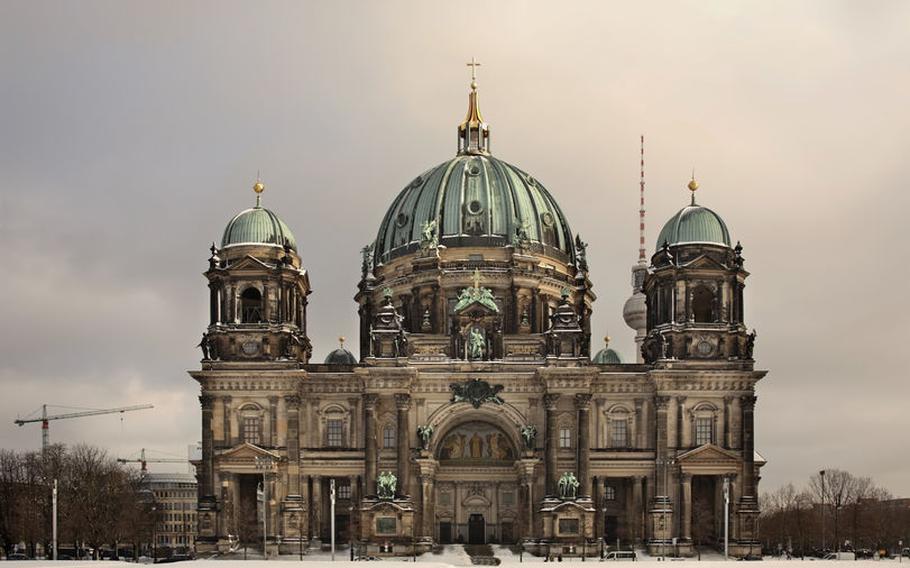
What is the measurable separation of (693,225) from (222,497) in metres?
39.7

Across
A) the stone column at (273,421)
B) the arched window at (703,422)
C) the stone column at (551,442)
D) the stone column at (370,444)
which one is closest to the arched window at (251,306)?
the stone column at (273,421)

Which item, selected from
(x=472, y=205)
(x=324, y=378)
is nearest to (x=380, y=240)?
(x=472, y=205)

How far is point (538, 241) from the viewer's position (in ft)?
425

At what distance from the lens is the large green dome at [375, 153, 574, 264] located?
5064 inches

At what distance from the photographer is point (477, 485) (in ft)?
392

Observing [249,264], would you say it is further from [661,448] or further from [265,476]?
[661,448]

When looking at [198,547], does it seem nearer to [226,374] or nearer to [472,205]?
[226,374]

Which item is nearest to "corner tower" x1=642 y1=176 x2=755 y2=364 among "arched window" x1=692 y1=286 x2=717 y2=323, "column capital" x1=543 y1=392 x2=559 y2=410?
"arched window" x1=692 y1=286 x2=717 y2=323

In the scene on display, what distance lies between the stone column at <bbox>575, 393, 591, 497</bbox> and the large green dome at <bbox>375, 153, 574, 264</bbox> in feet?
61.8

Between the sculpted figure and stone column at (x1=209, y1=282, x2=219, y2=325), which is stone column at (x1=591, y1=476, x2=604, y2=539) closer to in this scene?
the sculpted figure

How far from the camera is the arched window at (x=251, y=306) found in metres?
118

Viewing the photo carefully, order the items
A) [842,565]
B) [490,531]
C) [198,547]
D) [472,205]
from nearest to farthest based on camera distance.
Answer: [842,565]
[198,547]
[490,531]
[472,205]

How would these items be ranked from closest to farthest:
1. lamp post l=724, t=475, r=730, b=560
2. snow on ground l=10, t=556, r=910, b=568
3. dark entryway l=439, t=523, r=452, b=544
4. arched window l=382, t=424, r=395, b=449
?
snow on ground l=10, t=556, r=910, b=568 < lamp post l=724, t=475, r=730, b=560 < arched window l=382, t=424, r=395, b=449 < dark entryway l=439, t=523, r=452, b=544

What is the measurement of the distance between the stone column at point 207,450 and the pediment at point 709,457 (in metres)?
33.4
